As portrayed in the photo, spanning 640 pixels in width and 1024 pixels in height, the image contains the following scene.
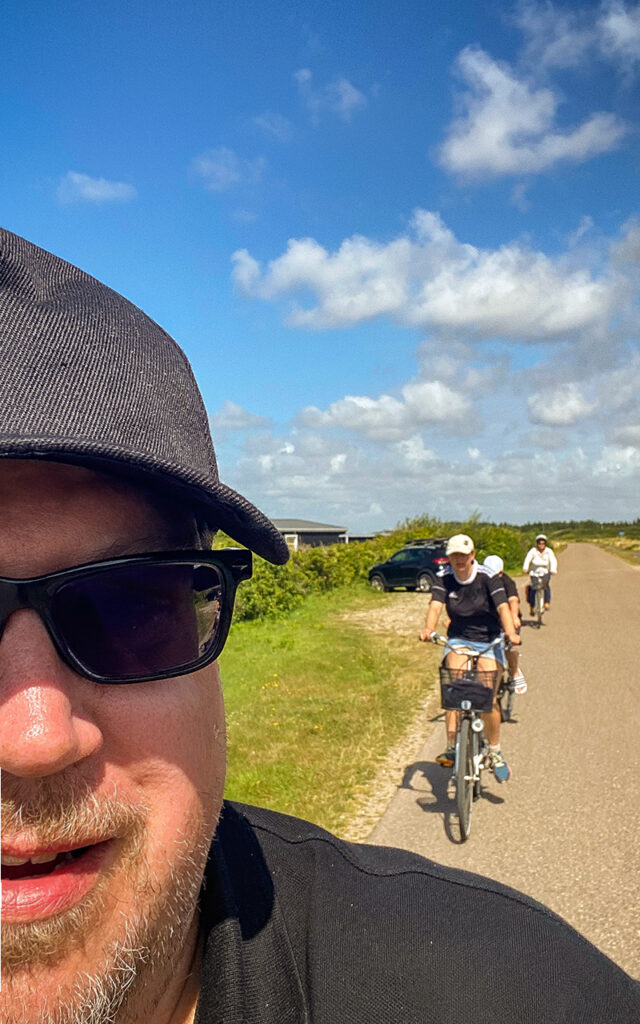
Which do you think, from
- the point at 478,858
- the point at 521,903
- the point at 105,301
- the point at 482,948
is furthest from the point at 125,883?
the point at 478,858

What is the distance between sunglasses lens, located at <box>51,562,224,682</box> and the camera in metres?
1.05

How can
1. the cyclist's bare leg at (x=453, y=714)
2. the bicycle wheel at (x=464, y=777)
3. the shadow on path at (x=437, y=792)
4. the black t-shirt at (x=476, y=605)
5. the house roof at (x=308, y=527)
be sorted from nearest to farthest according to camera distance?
the bicycle wheel at (x=464, y=777)
the shadow on path at (x=437, y=792)
the cyclist's bare leg at (x=453, y=714)
the black t-shirt at (x=476, y=605)
the house roof at (x=308, y=527)

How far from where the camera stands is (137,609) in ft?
3.75

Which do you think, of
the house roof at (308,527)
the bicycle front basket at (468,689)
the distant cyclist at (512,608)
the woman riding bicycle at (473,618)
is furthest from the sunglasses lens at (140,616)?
the house roof at (308,527)

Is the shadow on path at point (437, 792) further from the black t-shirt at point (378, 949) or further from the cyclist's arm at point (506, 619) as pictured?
the black t-shirt at point (378, 949)

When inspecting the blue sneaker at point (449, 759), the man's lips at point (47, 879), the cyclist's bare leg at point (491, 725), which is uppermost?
the man's lips at point (47, 879)

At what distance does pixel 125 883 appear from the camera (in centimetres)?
102

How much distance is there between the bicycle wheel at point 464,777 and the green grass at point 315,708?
32.7 inches

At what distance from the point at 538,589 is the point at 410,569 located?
26.3 feet

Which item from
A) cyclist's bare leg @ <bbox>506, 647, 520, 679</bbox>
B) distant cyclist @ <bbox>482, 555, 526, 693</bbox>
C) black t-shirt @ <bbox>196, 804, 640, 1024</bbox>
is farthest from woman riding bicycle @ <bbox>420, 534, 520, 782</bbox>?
black t-shirt @ <bbox>196, 804, 640, 1024</bbox>

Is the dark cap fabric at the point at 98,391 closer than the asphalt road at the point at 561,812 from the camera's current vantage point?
Yes

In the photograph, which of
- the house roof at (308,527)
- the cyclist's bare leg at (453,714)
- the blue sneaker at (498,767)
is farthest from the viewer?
the house roof at (308,527)

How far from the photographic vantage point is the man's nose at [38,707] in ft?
3.01

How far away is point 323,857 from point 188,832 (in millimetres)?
361
